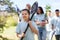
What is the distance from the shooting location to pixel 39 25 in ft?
11.4

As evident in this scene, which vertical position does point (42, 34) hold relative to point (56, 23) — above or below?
below

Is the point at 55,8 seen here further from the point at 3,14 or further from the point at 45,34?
the point at 3,14

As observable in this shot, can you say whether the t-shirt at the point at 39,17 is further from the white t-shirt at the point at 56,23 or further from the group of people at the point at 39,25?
the white t-shirt at the point at 56,23

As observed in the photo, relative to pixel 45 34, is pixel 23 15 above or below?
above

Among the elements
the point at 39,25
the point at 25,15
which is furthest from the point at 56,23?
the point at 25,15

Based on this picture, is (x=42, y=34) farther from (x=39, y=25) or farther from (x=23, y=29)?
(x=23, y=29)

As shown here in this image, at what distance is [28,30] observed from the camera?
11.1 ft

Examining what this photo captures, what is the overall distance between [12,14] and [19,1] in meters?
0.23

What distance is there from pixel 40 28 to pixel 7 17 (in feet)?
1.72

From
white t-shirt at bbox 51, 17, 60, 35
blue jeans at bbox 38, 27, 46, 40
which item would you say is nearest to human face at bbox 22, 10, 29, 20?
blue jeans at bbox 38, 27, 46, 40

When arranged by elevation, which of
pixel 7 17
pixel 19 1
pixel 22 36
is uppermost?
pixel 19 1

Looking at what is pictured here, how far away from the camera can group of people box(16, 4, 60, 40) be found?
3387 mm

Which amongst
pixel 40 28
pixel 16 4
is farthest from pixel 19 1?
pixel 40 28

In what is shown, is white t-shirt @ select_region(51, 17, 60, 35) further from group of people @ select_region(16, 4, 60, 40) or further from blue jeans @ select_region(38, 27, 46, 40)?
blue jeans @ select_region(38, 27, 46, 40)
